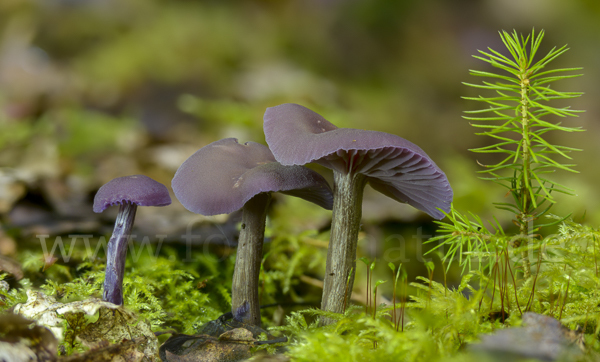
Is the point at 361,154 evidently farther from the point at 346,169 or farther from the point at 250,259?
the point at 250,259

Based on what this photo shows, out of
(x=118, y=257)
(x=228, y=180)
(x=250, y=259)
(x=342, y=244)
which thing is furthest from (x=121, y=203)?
(x=342, y=244)

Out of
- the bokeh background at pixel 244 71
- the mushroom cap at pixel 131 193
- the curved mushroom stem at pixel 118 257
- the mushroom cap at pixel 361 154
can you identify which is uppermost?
the bokeh background at pixel 244 71

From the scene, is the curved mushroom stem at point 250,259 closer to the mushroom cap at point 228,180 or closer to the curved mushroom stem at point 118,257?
the mushroom cap at point 228,180

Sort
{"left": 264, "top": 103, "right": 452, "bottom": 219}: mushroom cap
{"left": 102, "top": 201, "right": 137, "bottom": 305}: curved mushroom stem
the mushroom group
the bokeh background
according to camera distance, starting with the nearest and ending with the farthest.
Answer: {"left": 264, "top": 103, "right": 452, "bottom": 219}: mushroom cap
the mushroom group
{"left": 102, "top": 201, "right": 137, "bottom": 305}: curved mushroom stem
the bokeh background

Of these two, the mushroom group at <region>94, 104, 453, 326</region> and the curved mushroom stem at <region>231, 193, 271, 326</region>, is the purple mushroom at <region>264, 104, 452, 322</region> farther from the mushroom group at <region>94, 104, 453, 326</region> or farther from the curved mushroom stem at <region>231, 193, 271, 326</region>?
the curved mushroom stem at <region>231, 193, 271, 326</region>

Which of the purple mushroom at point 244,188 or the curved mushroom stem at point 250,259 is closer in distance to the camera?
the purple mushroom at point 244,188

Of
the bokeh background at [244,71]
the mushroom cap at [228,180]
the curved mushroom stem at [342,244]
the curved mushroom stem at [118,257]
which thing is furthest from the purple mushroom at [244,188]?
the bokeh background at [244,71]

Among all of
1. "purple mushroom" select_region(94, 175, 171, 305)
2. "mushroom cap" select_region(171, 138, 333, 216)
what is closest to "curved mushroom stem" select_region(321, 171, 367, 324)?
"mushroom cap" select_region(171, 138, 333, 216)

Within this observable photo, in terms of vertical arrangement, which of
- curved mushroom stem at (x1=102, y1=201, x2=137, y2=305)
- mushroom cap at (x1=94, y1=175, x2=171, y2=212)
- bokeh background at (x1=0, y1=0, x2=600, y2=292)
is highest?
bokeh background at (x1=0, y1=0, x2=600, y2=292)
